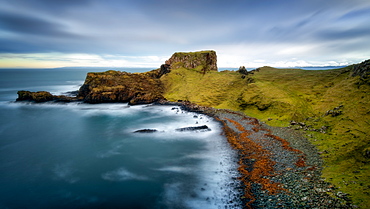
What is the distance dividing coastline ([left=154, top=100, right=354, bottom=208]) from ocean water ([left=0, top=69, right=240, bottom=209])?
158 centimetres

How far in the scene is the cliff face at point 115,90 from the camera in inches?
2384

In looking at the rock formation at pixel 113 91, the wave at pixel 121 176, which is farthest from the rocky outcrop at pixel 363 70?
the rock formation at pixel 113 91

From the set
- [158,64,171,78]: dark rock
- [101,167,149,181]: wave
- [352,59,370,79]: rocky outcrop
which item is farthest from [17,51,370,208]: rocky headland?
[158,64,171,78]: dark rock

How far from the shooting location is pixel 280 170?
56.9ft

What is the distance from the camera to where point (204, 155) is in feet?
78.0

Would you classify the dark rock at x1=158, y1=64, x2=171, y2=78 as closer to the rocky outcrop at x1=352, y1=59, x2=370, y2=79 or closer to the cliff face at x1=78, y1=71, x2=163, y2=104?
the cliff face at x1=78, y1=71, x2=163, y2=104

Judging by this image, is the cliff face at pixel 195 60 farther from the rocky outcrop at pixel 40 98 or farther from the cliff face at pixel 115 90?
the rocky outcrop at pixel 40 98

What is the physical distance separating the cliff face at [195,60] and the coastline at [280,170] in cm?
6140

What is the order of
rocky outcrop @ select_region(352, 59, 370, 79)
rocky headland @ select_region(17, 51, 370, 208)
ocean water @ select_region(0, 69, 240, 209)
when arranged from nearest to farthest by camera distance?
rocky headland @ select_region(17, 51, 370, 208)
ocean water @ select_region(0, 69, 240, 209)
rocky outcrop @ select_region(352, 59, 370, 79)

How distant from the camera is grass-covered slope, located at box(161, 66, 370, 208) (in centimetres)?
1508

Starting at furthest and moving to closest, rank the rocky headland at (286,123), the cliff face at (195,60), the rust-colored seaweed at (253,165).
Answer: the cliff face at (195,60) < the rust-colored seaweed at (253,165) < the rocky headland at (286,123)

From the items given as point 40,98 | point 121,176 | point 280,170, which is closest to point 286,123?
point 280,170

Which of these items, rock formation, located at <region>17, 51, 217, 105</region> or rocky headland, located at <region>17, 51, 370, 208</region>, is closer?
rocky headland, located at <region>17, 51, 370, 208</region>

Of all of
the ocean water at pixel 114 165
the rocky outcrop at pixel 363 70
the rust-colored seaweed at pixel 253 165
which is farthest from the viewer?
the rocky outcrop at pixel 363 70
